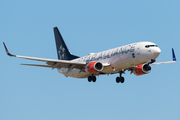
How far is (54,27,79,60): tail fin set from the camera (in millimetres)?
61787

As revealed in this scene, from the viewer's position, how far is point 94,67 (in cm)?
4797

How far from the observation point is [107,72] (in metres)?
51.1

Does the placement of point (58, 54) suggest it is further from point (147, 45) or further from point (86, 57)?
point (147, 45)

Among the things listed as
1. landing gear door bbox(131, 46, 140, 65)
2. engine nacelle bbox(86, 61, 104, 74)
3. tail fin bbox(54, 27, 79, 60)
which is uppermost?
tail fin bbox(54, 27, 79, 60)

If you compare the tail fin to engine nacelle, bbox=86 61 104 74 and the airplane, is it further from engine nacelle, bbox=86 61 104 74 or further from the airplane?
engine nacelle, bbox=86 61 104 74

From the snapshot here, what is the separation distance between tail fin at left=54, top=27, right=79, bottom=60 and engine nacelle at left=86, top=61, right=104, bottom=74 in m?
12.4

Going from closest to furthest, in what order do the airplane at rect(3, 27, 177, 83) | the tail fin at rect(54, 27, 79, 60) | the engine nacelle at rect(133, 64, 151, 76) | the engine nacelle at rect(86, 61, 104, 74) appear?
1. the airplane at rect(3, 27, 177, 83)
2. the engine nacelle at rect(86, 61, 104, 74)
3. the engine nacelle at rect(133, 64, 151, 76)
4. the tail fin at rect(54, 27, 79, 60)

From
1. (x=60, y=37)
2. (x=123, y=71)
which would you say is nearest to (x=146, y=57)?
(x=123, y=71)

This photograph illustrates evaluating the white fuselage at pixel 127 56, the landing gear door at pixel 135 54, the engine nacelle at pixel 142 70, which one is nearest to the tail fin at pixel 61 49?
the white fuselage at pixel 127 56

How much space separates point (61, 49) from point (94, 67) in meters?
16.9

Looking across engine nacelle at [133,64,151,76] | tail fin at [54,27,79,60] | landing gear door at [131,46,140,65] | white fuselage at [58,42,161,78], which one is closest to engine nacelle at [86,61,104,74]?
white fuselage at [58,42,161,78]

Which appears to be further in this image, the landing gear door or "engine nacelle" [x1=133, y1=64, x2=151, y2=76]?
"engine nacelle" [x1=133, y1=64, x2=151, y2=76]

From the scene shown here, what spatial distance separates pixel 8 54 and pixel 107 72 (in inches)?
588

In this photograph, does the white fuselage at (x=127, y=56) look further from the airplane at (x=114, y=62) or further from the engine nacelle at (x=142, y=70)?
the engine nacelle at (x=142, y=70)
